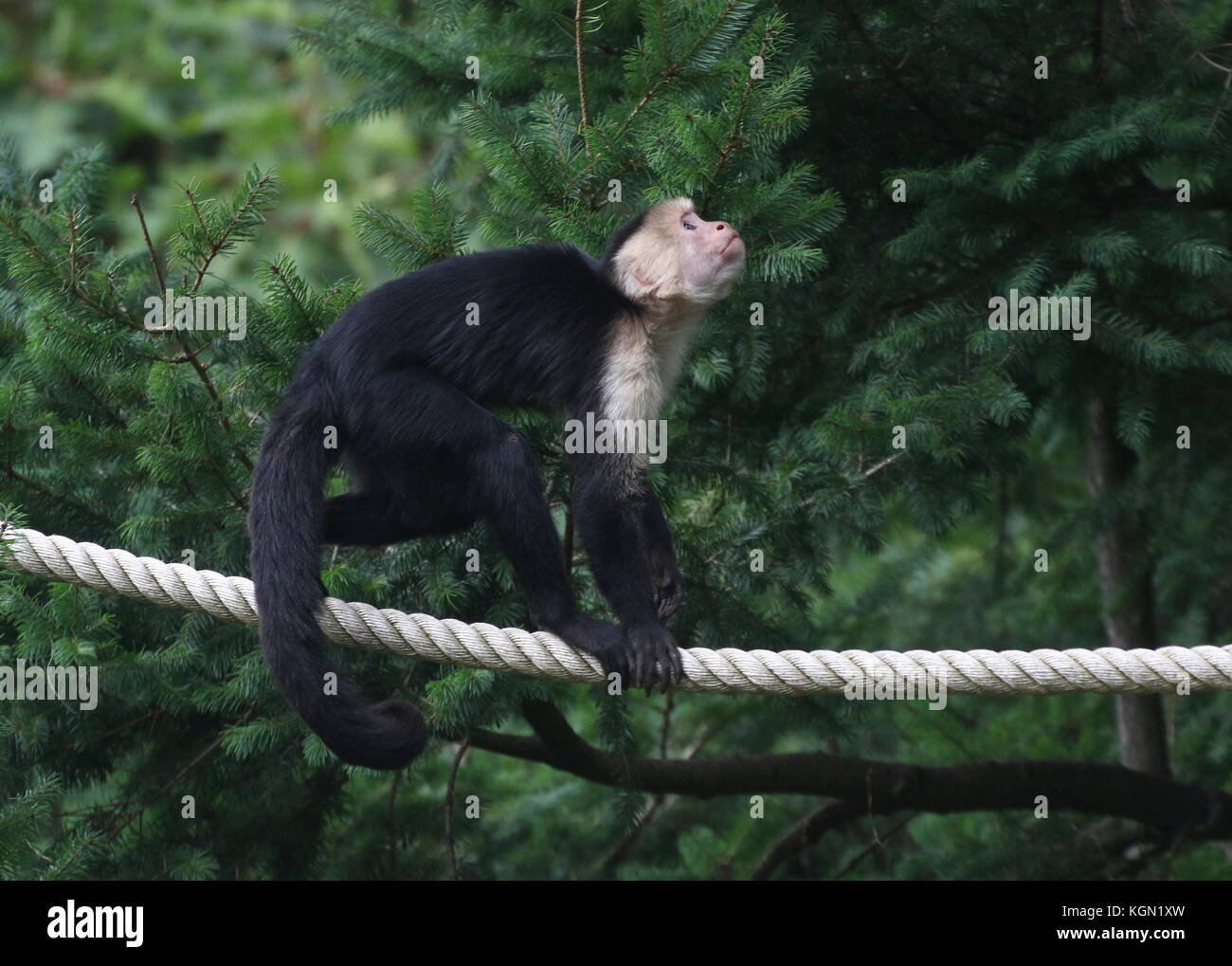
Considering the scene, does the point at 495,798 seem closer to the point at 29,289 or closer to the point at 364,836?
the point at 364,836

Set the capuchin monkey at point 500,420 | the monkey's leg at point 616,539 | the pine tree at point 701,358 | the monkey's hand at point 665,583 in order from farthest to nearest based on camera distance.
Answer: the monkey's hand at point 665,583
the pine tree at point 701,358
the monkey's leg at point 616,539
the capuchin monkey at point 500,420

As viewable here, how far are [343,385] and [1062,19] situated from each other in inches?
121

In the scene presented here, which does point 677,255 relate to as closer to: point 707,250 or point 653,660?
point 707,250

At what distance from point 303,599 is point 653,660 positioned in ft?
3.34

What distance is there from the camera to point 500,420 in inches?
163

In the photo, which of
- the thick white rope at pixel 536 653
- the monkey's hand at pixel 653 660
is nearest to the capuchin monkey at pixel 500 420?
the monkey's hand at pixel 653 660

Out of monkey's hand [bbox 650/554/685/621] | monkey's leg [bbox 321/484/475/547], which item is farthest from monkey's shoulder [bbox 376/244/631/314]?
monkey's hand [bbox 650/554/685/621]

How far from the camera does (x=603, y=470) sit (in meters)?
4.15

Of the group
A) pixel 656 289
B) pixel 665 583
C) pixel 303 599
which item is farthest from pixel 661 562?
pixel 303 599

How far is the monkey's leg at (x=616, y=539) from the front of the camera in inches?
161

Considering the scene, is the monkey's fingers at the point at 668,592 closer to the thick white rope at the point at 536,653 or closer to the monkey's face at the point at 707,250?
the thick white rope at the point at 536,653

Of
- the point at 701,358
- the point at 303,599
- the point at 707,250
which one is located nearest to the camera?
the point at 303,599

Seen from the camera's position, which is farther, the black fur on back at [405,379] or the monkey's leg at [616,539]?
the monkey's leg at [616,539]

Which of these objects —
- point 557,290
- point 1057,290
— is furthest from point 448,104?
point 1057,290
